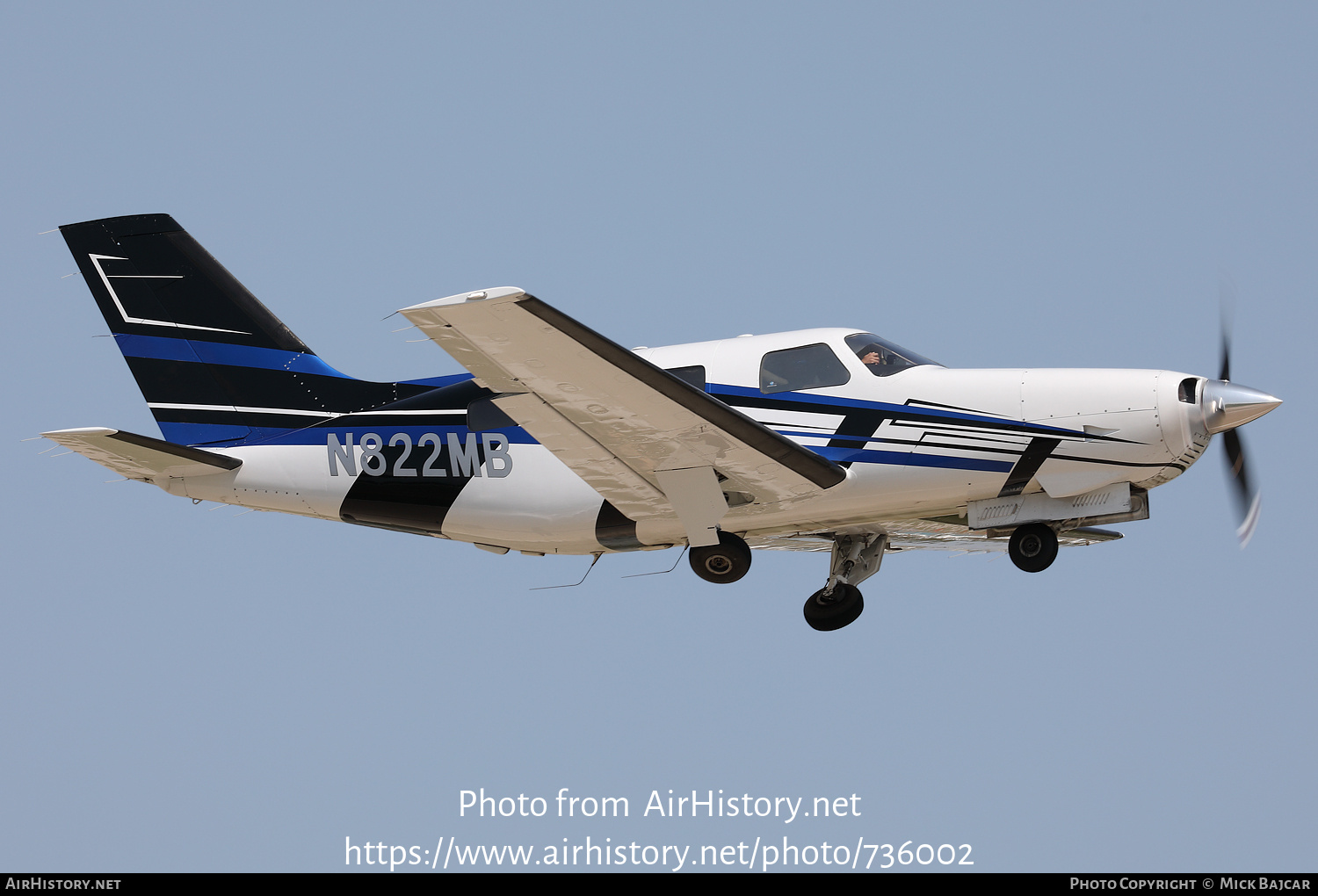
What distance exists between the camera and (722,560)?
1488 cm

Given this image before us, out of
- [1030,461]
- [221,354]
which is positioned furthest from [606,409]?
[221,354]

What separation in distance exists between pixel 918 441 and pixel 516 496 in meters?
4.62

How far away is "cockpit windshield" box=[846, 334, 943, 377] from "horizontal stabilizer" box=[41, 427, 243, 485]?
24.6 ft

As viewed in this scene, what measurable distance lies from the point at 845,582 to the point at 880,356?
10.7 feet

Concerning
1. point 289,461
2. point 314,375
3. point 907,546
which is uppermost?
point 314,375

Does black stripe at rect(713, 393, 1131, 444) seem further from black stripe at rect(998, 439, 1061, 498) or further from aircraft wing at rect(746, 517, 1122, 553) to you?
aircraft wing at rect(746, 517, 1122, 553)

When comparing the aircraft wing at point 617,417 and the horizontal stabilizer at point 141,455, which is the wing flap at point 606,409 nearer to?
the aircraft wing at point 617,417

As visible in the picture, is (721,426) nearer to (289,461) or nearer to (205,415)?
(289,461)

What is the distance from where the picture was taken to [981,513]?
14.4 meters

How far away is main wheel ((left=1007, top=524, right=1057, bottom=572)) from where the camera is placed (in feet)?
46.0

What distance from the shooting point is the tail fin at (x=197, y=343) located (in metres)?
16.5

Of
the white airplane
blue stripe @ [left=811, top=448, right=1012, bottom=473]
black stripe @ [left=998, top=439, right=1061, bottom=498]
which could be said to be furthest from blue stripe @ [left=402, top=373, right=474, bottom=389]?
black stripe @ [left=998, top=439, right=1061, bottom=498]

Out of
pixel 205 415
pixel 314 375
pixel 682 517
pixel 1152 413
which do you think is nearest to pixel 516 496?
pixel 682 517

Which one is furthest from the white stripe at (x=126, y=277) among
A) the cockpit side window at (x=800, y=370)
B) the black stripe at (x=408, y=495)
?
the cockpit side window at (x=800, y=370)
